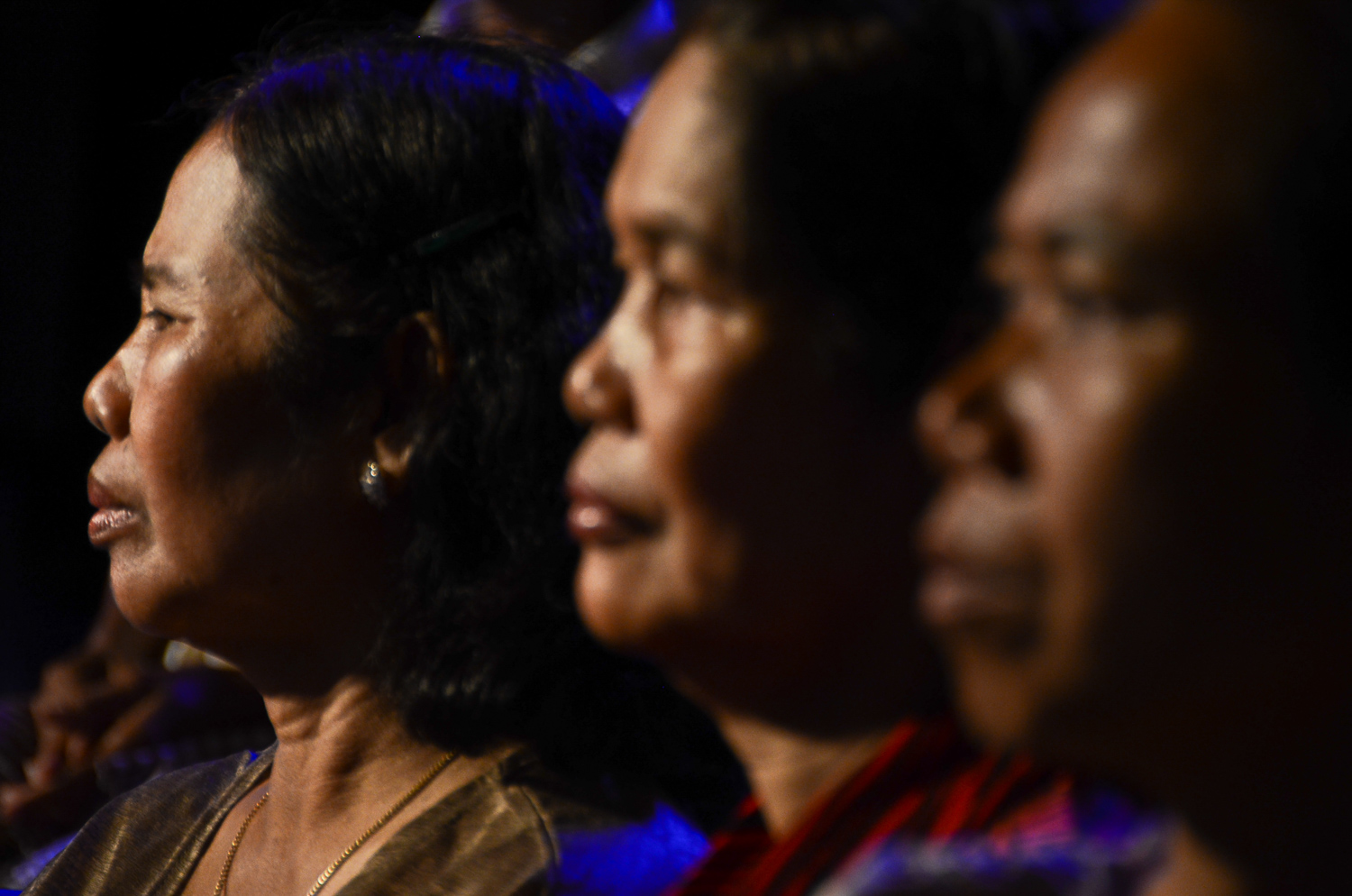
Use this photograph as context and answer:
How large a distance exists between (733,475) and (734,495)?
11 mm

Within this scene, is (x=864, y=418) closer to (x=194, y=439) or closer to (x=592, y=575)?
(x=592, y=575)

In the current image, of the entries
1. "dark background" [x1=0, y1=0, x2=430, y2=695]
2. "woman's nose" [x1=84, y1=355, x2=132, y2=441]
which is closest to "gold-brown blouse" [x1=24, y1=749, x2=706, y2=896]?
"woman's nose" [x1=84, y1=355, x2=132, y2=441]

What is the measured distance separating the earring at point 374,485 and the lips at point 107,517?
217 mm

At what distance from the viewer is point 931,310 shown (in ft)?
2.53

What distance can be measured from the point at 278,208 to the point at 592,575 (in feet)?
1.97

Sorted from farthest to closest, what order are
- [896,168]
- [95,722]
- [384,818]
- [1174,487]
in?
[95,722], [384,818], [896,168], [1174,487]

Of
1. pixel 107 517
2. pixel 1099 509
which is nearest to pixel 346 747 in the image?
pixel 107 517

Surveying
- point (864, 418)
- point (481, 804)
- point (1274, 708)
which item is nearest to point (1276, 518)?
point (1274, 708)

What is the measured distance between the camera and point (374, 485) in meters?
1.25

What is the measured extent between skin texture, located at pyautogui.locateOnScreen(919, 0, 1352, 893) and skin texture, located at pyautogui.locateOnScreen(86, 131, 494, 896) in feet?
2.43

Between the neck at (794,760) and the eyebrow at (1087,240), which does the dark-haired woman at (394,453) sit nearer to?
the neck at (794,760)

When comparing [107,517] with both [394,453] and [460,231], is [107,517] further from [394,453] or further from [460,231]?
[460,231]

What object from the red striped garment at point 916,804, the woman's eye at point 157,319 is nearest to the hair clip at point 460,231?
the woman's eye at point 157,319

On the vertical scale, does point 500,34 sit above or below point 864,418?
above
